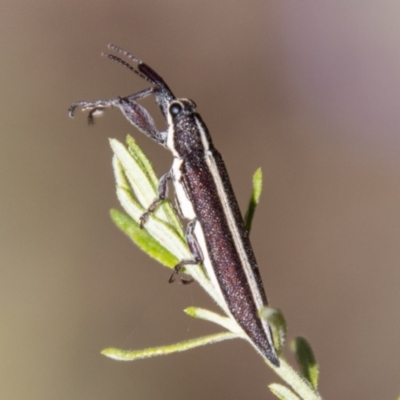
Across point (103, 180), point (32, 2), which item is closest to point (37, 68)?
point (32, 2)

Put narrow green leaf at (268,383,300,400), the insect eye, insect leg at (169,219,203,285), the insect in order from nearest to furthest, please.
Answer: narrow green leaf at (268,383,300,400) < insect leg at (169,219,203,285) < the insect < the insect eye

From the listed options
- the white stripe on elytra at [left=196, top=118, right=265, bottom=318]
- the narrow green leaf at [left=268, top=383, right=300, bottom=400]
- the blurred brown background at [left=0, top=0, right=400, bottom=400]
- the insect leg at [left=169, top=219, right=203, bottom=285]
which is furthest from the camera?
the blurred brown background at [left=0, top=0, right=400, bottom=400]

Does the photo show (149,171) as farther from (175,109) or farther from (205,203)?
(175,109)

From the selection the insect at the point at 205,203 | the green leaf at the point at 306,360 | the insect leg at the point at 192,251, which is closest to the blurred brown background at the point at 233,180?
the insect at the point at 205,203

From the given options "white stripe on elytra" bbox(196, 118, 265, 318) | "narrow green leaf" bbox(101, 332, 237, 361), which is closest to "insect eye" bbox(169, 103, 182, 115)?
"white stripe on elytra" bbox(196, 118, 265, 318)

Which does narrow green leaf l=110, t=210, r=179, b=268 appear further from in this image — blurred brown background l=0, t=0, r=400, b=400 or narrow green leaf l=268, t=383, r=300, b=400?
blurred brown background l=0, t=0, r=400, b=400

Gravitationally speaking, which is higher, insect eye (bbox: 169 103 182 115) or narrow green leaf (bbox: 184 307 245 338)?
insect eye (bbox: 169 103 182 115)

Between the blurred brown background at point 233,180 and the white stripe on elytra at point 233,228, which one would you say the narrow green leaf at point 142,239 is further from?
the blurred brown background at point 233,180

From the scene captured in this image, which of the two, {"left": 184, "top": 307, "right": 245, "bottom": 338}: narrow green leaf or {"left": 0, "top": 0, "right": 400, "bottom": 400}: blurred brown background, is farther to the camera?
{"left": 0, "top": 0, "right": 400, "bottom": 400}: blurred brown background
